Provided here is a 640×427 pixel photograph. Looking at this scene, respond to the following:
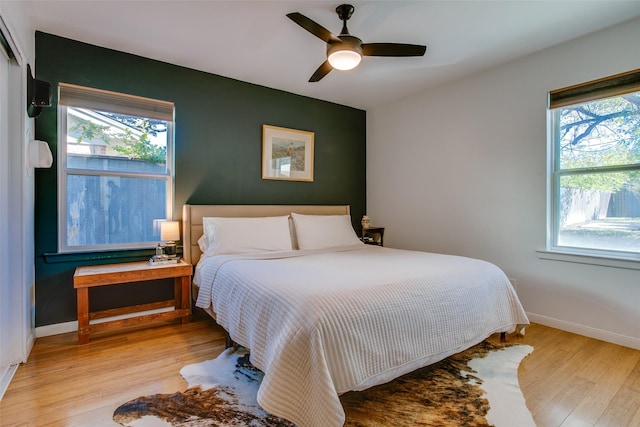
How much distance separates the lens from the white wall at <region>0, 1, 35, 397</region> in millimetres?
2049

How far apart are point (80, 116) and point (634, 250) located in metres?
4.92

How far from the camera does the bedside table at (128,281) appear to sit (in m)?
2.53

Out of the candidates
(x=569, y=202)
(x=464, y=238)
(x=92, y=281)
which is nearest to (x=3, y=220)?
(x=92, y=281)

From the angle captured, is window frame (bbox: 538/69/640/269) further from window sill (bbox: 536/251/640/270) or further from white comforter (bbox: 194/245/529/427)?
white comforter (bbox: 194/245/529/427)

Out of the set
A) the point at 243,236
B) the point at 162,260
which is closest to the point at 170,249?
the point at 162,260

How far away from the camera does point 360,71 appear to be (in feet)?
11.1

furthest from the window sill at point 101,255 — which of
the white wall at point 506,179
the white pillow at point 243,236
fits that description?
the white wall at point 506,179

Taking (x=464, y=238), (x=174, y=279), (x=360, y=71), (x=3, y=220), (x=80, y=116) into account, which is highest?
(x=360, y=71)

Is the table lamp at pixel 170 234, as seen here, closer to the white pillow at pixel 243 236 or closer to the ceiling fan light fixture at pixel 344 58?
the white pillow at pixel 243 236

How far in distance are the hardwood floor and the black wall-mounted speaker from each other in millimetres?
1871

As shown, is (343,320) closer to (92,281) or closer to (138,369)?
(138,369)

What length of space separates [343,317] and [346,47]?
179 centimetres

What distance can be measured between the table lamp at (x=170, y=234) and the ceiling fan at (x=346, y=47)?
210cm

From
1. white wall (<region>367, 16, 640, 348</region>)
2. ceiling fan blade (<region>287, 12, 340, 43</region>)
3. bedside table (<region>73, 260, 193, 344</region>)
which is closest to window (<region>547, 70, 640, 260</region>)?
white wall (<region>367, 16, 640, 348</region>)
